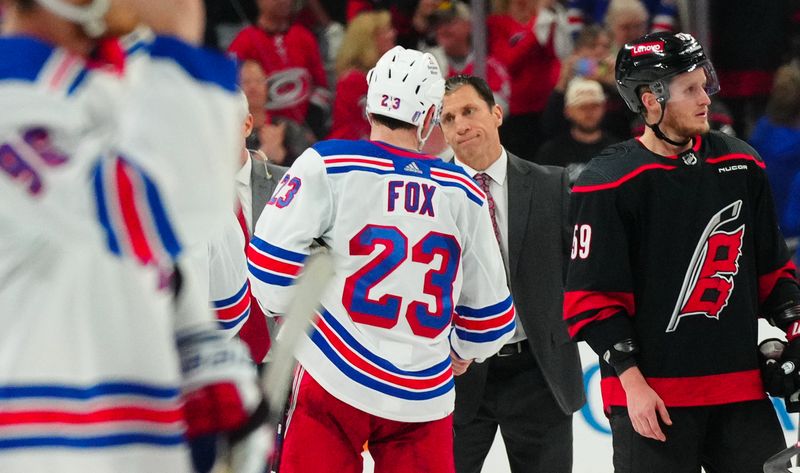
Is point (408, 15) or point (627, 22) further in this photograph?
point (408, 15)

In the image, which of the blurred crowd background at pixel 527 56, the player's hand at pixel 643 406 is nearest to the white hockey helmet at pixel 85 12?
the player's hand at pixel 643 406

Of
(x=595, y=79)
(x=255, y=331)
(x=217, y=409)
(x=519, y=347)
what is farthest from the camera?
(x=595, y=79)

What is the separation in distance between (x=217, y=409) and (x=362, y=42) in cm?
468

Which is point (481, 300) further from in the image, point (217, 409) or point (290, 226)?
point (217, 409)

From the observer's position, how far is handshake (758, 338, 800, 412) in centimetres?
332

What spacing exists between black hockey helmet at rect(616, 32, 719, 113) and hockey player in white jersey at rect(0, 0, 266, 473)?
2249mm

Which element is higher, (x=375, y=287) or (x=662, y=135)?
(x=662, y=135)

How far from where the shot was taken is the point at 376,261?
3.36 m

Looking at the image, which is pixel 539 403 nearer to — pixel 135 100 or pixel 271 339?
pixel 271 339

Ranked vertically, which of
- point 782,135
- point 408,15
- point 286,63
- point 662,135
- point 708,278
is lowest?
point 286,63

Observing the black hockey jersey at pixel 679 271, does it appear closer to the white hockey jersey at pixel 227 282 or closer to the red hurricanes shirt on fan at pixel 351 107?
the white hockey jersey at pixel 227 282

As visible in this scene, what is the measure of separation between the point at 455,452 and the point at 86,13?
3193mm

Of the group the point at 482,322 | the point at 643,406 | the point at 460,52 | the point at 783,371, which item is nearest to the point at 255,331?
the point at 482,322

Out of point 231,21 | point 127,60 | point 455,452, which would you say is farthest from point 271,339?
point 127,60
